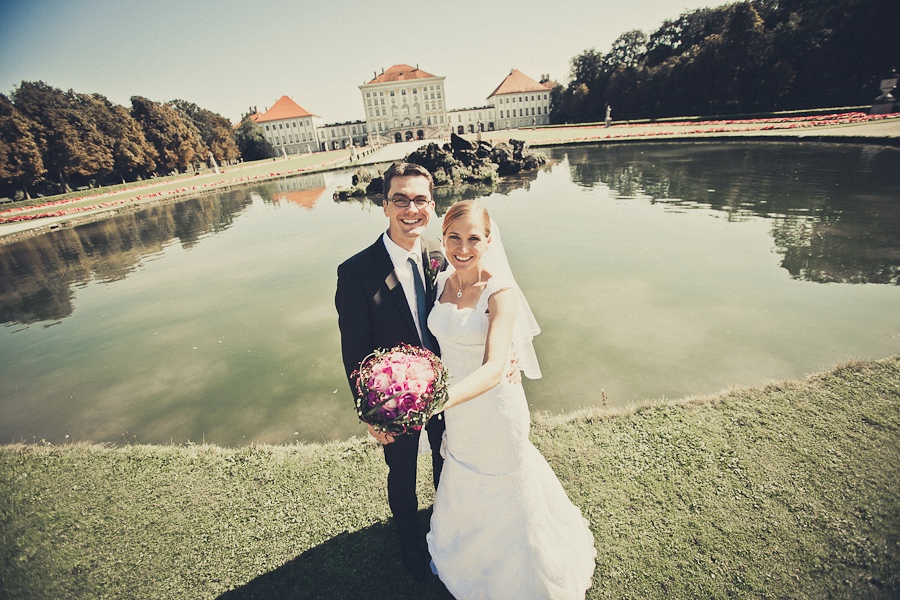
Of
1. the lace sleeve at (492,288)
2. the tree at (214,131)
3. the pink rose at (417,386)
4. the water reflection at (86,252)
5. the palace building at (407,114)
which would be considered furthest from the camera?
the palace building at (407,114)

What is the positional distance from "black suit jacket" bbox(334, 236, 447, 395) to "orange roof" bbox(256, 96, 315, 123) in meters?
114

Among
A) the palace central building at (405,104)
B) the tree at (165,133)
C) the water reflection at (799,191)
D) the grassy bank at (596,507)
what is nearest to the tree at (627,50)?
the palace central building at (405,104)

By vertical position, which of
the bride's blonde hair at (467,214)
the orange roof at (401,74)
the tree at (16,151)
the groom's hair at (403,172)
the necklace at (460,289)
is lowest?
the necklace at (460,289)

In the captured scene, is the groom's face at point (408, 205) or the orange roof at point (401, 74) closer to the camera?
the groom's face at point (408, 205)

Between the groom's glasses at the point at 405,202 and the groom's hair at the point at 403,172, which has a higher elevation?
the groom's hair at the point at 403,172

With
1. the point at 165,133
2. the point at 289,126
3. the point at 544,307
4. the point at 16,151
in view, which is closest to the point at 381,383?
the point at 544,307

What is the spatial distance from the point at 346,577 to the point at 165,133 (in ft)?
227

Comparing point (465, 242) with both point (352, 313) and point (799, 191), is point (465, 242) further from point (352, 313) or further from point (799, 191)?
point (799, 191)

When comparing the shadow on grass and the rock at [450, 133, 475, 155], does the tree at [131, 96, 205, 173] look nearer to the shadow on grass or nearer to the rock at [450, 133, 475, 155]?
the rock at [450, 133, 475, 155]

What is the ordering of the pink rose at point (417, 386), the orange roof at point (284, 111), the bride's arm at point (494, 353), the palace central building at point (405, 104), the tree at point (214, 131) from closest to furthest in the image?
the pink rose at point (417, 386) < the bride's arm at point (494, 353) < the tree at point (214, 131) < the palace central building at point (405, 104) < the orange roof at point (284, 111)

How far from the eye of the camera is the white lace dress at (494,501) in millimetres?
2537

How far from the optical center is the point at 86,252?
57.0ft

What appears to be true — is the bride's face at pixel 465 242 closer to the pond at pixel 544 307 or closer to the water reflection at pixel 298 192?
the pond at pixel 544 307

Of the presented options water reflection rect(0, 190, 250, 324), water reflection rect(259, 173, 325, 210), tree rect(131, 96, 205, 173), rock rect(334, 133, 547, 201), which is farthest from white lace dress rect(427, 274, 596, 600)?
tree rect(131, 96, 205, 173)
